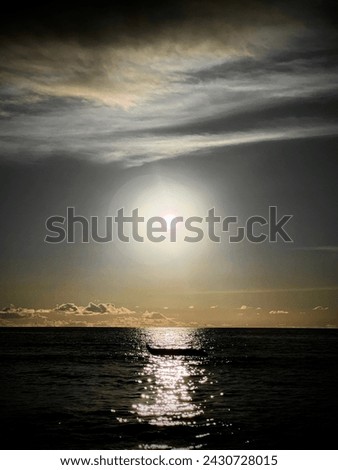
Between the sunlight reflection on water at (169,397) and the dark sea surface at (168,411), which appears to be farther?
the sunlight reflection on water at (169,397)

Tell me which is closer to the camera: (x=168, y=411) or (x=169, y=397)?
(x=168, y=411)

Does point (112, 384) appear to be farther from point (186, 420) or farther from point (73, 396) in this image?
point (186, 420)

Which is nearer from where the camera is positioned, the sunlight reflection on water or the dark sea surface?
the dark sea surface

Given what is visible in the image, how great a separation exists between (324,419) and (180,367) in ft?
167

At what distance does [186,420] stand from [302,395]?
1876 centimetres

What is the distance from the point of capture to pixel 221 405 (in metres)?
46.6

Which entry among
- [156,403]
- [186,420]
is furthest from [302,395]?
[186,420]

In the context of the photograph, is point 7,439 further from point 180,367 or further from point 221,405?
point 180,367

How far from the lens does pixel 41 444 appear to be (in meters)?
31.4
